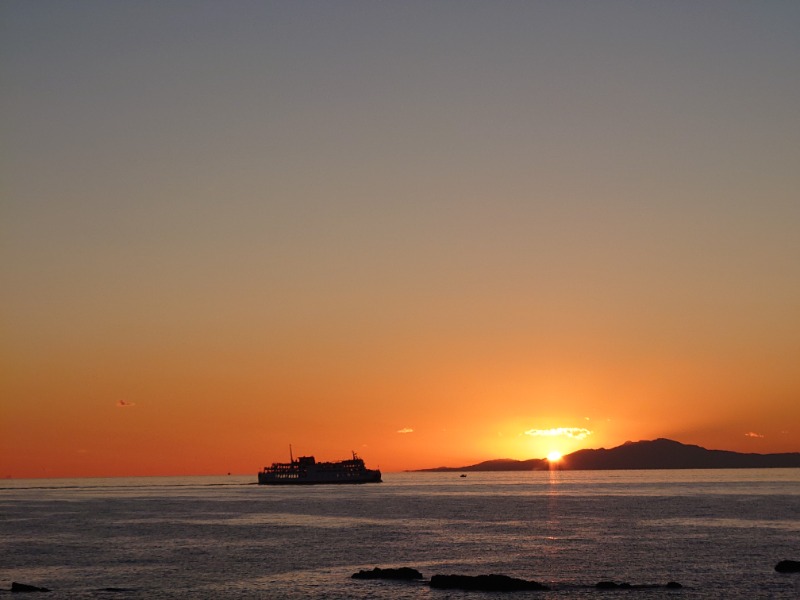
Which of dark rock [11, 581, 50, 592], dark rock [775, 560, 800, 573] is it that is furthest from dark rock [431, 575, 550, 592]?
dark rock [11, 581, 50, 592]

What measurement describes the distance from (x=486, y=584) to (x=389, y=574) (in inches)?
353

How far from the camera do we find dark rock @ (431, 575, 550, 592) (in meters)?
61.8

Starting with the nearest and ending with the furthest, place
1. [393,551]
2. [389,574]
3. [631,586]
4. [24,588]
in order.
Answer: [631,586] < [24,588] < [389,574] < [393,551]

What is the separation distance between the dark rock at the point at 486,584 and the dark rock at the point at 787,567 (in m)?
20.0

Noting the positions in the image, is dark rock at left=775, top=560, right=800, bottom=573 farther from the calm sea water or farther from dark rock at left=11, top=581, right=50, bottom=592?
dark rock at left=11, top=581, right=50, bottom=592

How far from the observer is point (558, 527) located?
11725 centimetres

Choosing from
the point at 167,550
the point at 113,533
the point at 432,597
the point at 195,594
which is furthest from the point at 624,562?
the point at 113,533

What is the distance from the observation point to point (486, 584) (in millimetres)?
62219

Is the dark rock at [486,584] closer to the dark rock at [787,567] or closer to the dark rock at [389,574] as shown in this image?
the dark rock at [389,574]

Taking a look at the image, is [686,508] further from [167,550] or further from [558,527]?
[167,550]

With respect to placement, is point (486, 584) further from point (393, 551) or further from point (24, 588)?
point (24, 588)

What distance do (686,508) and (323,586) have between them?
107340 millimetres

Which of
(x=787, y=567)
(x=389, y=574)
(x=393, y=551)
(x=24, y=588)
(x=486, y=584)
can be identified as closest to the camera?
(x=486, y=584)

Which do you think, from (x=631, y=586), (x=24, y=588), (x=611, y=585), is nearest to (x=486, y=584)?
(x=611, y=585)
